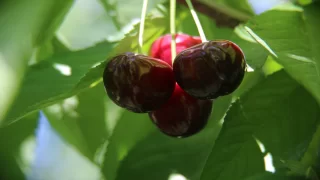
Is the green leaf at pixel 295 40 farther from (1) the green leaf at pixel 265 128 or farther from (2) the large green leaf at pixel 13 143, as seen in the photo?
(2) the large green leaf at pixel 13 143

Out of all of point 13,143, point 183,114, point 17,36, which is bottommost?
point 13,143

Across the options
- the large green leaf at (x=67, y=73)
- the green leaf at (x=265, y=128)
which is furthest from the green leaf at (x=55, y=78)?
the green leaf at (x=265, y=128)

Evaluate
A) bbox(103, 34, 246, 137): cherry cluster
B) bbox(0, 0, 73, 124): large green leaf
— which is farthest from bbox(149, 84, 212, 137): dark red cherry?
bbox(0, 0, 73, 124): large green leaf

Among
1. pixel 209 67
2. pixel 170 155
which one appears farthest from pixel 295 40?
pixel 170 155

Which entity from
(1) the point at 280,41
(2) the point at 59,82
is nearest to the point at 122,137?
(2) the point at 59,82

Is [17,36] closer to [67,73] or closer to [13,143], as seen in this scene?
[67,73]

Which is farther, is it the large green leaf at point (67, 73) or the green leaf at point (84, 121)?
the green leaf at point (84, 121)
